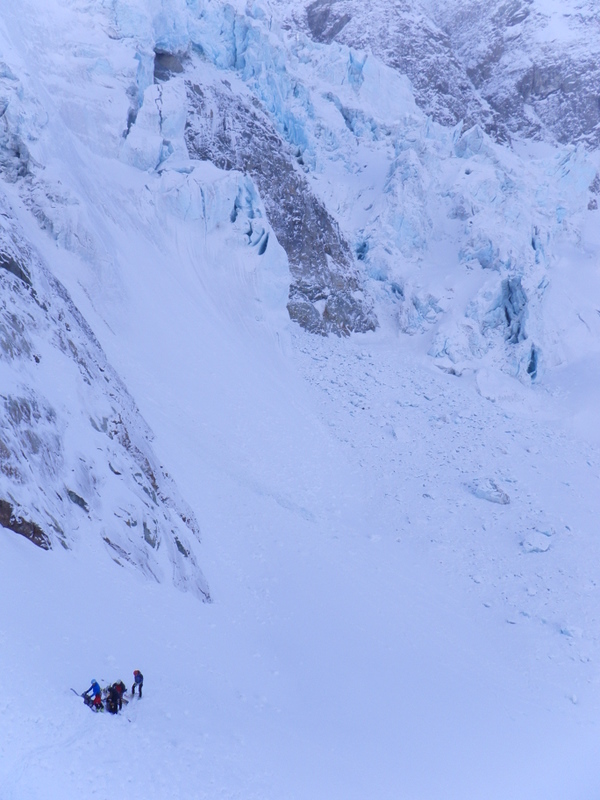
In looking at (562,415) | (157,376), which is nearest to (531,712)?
(157,376)

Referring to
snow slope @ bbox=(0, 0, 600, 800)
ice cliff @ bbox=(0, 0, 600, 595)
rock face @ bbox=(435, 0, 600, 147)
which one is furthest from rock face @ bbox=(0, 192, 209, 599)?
rock face @ bbox=(435, 0, 600, 147)

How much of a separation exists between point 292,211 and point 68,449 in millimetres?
23655

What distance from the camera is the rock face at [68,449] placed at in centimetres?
930

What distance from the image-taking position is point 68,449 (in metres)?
10.8

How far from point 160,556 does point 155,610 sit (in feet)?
5.15

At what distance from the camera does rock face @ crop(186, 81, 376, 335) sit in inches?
1166

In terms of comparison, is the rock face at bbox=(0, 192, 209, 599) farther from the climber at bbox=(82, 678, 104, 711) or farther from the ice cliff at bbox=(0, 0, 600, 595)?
the climber at bbox=(82, 678, 104, 711)

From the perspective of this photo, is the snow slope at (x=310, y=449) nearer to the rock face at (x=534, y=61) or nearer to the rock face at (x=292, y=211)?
the rock face at (x=292, y=211)

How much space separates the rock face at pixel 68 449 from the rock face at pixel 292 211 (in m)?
16.1

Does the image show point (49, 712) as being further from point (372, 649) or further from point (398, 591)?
point (398, 591)

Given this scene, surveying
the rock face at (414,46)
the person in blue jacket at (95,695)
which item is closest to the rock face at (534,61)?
the rock face at (414,46)

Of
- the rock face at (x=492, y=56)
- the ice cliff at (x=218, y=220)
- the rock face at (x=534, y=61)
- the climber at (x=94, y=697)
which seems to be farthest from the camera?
the rock face at (x=534, y=61)

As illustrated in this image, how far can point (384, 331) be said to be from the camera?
3097 cm

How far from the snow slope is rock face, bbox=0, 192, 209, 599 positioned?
56cm
